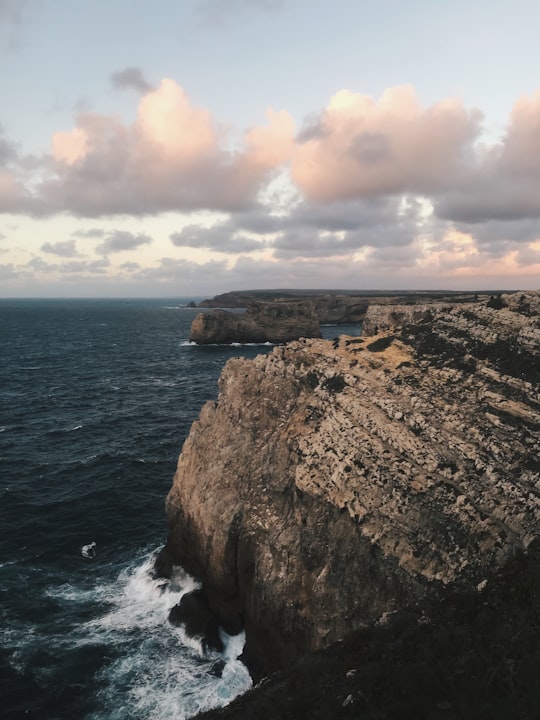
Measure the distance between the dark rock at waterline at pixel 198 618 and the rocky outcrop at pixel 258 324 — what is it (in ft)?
377

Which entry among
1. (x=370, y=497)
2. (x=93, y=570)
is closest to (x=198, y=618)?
(x=93, y=570)

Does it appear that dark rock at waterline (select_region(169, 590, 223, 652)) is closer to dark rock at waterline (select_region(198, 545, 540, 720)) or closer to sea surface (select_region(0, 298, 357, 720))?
sea surface (select_region(0, 298, 357, 720))

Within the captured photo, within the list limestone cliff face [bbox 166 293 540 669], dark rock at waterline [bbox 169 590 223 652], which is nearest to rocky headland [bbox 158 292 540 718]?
limestone cliff face [bbox 166 293 540 669]

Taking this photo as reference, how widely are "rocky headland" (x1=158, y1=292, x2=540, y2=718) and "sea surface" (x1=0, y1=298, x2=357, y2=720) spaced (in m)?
3.15

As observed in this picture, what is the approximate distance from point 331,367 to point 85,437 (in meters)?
40.3

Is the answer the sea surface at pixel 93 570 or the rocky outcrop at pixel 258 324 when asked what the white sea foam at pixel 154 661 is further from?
the rocky outcrop at pixel 258 324

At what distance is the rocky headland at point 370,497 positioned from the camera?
54.1 feet

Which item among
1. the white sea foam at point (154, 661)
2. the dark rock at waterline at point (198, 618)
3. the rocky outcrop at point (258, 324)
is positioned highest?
the rocky outcrop at point (258, 324)

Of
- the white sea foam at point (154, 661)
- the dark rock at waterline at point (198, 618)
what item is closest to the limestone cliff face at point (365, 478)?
the dark rock at waterline at point (198, 618)

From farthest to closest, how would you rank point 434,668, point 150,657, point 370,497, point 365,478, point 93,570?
point 93,570 → point 150,657 → point 365,478 → point 370,497 → point 434,668

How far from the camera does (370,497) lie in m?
20.7

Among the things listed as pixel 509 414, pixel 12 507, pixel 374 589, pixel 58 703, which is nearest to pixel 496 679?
pixel 374 589

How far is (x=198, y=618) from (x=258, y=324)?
12072cm

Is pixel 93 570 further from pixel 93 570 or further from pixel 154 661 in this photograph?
pixel 154 661
